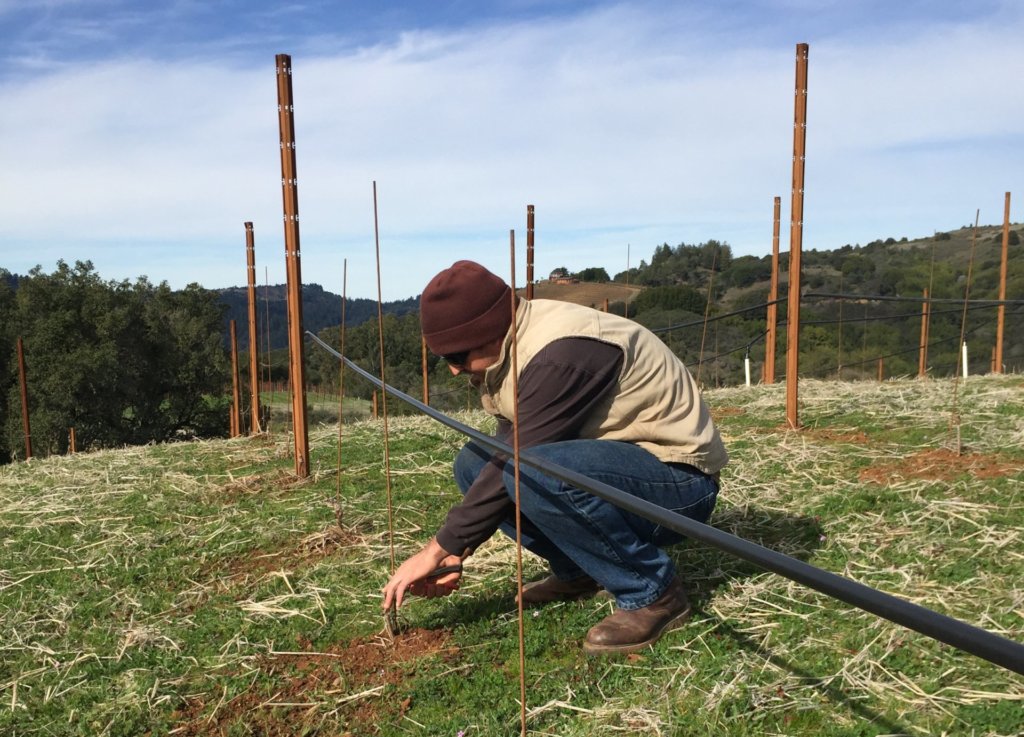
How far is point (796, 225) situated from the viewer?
16.6ft

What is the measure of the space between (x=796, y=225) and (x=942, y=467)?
6.21 ft

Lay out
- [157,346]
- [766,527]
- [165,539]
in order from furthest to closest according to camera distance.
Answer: [157,346], [165,539], [766,527]

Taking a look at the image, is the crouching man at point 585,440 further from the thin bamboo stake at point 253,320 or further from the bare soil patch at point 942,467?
the thin bamboo stake at point 253,320

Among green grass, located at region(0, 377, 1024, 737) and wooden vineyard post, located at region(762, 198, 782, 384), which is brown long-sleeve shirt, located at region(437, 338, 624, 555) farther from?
wooden vineyard post, located at region(762, 198, 782, 384)

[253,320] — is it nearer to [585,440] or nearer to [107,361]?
[585,440]

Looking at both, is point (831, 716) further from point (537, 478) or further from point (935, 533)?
point (935, 533)

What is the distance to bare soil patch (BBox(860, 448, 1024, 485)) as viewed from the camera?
11.9ft

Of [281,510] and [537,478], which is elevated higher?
[537,478]

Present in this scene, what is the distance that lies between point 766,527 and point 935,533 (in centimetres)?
62

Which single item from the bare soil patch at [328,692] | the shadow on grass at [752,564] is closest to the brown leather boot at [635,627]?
the shadow on grass at [752,564]

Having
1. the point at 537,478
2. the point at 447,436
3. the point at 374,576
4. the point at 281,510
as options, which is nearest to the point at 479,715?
the point at 537,478

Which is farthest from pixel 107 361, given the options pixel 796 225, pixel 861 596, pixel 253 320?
pixel 861 596

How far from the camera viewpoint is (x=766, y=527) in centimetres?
328

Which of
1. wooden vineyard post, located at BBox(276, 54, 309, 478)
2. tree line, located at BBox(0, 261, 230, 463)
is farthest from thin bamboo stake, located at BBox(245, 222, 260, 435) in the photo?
tree line, located at BBox(0, 261, 230, 463)
